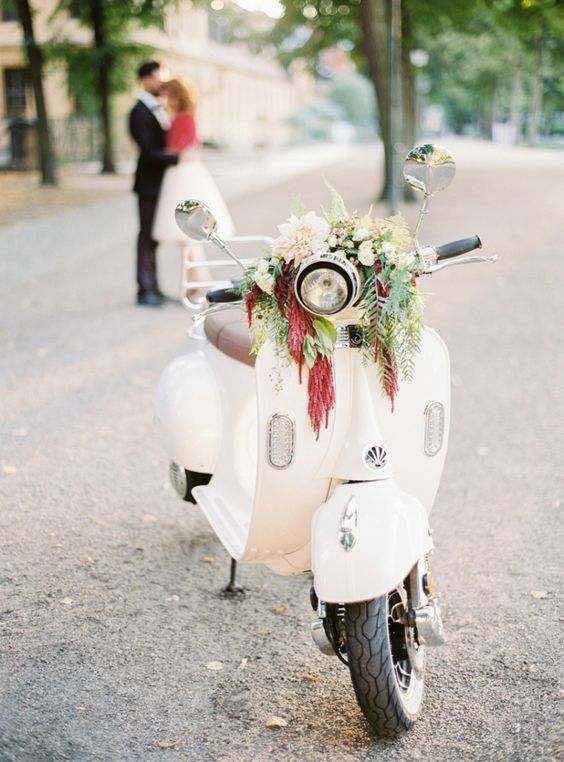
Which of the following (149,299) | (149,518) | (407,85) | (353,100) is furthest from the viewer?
(353,100)

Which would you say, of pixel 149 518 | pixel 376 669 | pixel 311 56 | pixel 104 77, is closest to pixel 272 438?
pixel 376 669

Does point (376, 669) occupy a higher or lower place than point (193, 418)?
lower

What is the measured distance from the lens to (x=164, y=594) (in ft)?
13.2

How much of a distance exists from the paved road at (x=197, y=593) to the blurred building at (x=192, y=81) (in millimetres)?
19439

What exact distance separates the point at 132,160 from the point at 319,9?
1353 cm

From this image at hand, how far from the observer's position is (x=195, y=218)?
10.3 ft

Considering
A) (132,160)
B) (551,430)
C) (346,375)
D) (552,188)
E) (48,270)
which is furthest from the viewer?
(132,160)

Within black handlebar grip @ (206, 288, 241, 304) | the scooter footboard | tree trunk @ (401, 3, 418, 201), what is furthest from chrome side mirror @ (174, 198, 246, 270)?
tree trunk @ (401, 3, 418, 201)

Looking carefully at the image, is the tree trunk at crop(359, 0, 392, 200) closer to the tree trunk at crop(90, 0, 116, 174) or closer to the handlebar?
the tree trunk at crop(90, 0, 116, 174)

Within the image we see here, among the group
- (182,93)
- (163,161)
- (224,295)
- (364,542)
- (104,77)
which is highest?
(104,77)

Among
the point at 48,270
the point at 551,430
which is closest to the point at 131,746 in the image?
the point at 551,430

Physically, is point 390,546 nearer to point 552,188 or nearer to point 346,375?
point 346,375

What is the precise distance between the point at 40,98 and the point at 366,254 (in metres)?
22.4

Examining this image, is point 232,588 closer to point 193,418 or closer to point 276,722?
point 193,418
